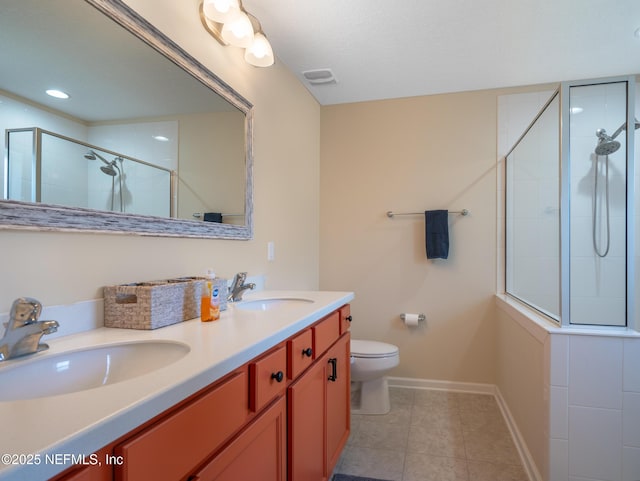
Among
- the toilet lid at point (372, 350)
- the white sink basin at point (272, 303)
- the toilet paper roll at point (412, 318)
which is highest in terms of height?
the white sink basin at point (272, 303)

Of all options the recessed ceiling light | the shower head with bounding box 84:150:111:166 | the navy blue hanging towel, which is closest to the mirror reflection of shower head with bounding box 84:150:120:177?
the shower head with bounding box 84:150:111:166

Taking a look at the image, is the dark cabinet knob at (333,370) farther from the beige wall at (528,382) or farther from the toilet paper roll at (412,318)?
the toilet paper roll at (412,318)

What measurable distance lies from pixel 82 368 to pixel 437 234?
7.81 feet

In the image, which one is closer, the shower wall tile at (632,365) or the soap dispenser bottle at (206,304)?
the soap dispenser bottle at (206,304)

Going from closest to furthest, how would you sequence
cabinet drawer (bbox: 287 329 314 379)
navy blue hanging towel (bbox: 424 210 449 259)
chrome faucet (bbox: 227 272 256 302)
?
cabinet drawer (bbox: 287 329 314 379)
chrome faucet (bbox: 227 272 256 302)
navy blue hanging towel (bbox: 424 210 449 259)

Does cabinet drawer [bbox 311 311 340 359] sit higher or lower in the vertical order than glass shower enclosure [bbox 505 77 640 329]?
lower

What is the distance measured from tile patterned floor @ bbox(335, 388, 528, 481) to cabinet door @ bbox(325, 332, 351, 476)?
0.24 meters

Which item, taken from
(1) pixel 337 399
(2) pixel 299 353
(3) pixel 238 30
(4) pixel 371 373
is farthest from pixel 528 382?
(3) pixel 238 30

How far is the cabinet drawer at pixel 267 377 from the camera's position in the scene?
0.91 metres

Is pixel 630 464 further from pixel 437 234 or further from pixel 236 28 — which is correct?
pixel 236 28

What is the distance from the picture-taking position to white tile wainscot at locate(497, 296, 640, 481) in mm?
1462

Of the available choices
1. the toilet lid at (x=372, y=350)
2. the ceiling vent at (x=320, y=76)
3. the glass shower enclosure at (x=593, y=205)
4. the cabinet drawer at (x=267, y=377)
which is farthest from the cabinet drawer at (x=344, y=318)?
the ceiling vent at (x=320, y=76)

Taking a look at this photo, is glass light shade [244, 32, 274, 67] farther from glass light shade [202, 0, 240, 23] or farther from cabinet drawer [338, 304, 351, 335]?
cabinet drawer [338, 304, 351, 335]

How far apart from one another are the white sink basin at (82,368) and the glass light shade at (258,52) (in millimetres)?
1441
